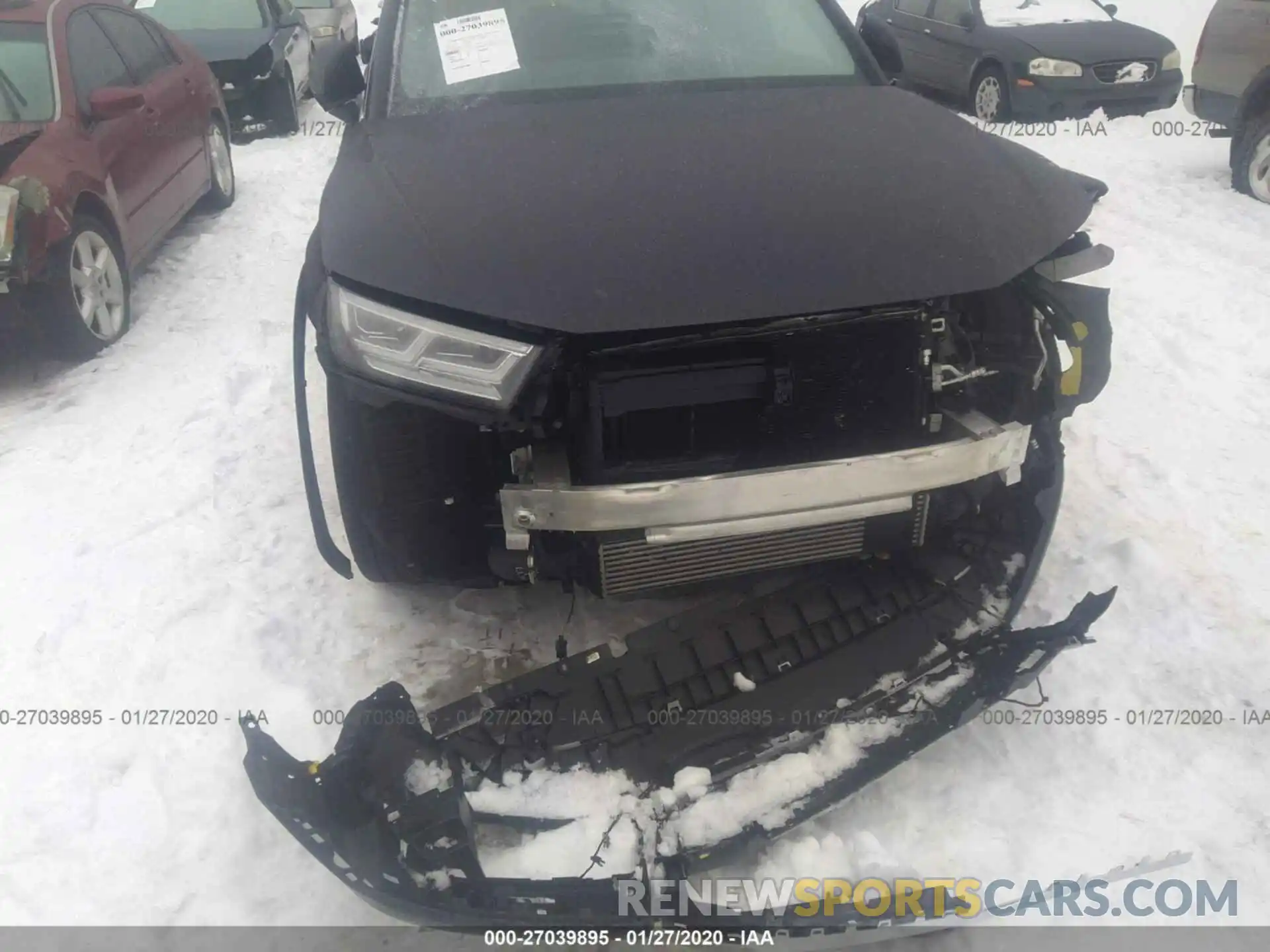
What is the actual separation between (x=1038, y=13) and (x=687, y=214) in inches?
352

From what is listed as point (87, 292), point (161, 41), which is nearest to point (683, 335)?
point (87, 292)

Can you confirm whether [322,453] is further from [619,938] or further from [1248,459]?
[1248,459]

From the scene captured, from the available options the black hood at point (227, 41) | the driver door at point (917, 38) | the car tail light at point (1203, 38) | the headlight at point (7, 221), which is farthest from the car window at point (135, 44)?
the car tail light at point (1203, 38)

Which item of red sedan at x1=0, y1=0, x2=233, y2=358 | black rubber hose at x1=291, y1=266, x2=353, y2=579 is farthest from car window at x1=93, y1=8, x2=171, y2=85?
black rubber hose at x1=291, y1=266, x2=353, y2=579

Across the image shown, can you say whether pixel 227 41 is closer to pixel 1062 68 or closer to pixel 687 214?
pixel 1062 68

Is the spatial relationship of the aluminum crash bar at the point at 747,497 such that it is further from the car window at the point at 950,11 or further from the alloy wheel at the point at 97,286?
the car window at the point at 950,11

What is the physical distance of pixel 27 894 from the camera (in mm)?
2055

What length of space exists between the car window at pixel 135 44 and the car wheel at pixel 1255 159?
723 centimetres

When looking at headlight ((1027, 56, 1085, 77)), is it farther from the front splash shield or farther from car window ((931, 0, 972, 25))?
the front splash shield

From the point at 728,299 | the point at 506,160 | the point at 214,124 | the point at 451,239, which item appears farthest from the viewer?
the point at 214,124

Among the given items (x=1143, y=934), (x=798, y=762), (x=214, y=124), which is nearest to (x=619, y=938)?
(x=798, y=762)

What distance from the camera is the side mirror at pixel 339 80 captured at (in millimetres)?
3088

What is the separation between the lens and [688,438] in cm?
202

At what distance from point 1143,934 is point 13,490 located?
3.86 meters
